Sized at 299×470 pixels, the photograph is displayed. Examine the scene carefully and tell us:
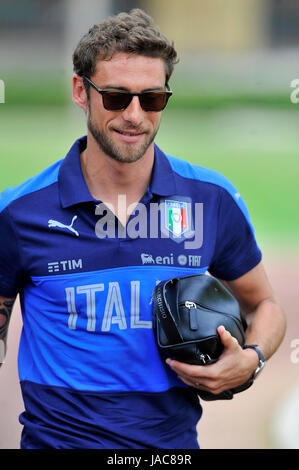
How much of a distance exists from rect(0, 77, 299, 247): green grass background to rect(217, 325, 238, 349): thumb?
9.87 meters

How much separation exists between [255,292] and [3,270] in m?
1.05

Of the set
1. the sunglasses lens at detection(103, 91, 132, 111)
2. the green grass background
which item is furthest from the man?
the green grass background

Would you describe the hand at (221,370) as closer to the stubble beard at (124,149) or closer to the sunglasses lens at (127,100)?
the stubble beard at (124,149)

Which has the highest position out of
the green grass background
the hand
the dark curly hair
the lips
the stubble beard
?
the dark curly hair

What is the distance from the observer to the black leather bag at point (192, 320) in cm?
266

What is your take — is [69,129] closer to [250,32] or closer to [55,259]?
[250,32]

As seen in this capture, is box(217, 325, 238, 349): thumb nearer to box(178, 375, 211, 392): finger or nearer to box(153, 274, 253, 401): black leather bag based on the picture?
box(153, 274, 253, 401): black leather bag

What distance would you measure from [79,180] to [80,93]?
0.40 m

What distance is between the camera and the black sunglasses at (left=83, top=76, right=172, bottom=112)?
2.77 meters

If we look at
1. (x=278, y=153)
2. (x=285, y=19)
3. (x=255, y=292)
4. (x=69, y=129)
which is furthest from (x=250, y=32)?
(x=255, y=292)

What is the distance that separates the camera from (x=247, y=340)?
3.03 m

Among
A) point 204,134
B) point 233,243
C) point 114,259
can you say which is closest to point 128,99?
point 114,259

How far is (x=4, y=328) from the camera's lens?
3078mm

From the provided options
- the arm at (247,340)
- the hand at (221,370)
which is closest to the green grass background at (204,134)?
the arm at (247,340)
